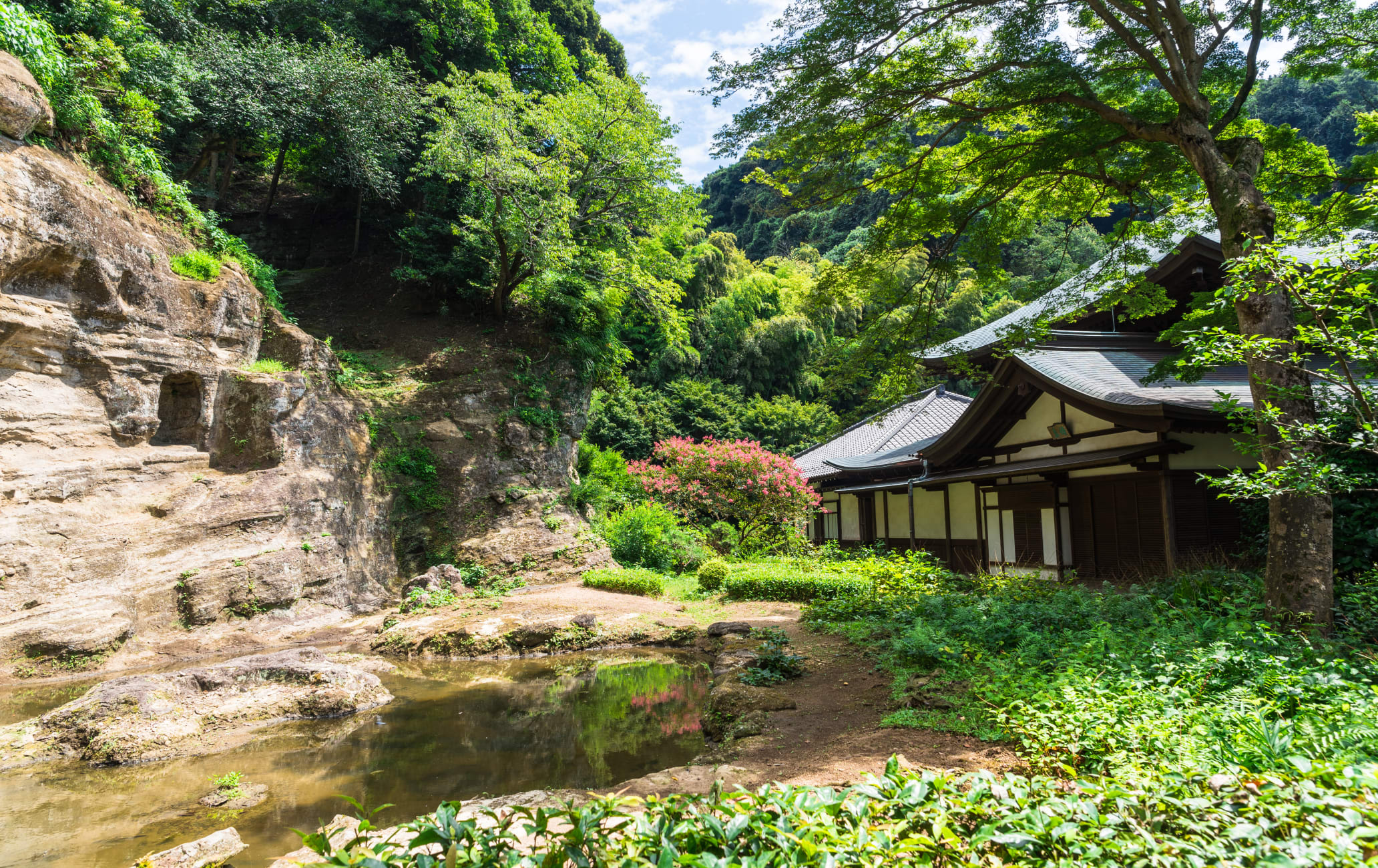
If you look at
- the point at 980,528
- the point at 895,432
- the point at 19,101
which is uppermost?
the point at 19,101

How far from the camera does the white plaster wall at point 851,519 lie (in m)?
18.3

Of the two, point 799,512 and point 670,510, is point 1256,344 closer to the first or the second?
point 799,512

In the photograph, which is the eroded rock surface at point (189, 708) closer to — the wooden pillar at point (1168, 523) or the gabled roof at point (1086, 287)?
the gabled roof at point (1086, 287)

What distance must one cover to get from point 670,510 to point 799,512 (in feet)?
12.9

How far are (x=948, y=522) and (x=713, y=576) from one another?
18.0 ft

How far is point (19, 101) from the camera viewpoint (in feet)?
30.0

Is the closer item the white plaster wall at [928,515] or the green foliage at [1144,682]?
the green foliage at [1144,682]

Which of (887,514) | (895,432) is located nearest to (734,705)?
(887,514)

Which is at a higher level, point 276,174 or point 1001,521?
point 276,174

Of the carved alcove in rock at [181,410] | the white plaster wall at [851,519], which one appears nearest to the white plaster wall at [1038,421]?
the white plaster wall at [851,519]

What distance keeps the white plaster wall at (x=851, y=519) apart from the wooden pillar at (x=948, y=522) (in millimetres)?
3710

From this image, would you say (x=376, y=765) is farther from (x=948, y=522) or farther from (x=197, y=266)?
(x=948, y=522)

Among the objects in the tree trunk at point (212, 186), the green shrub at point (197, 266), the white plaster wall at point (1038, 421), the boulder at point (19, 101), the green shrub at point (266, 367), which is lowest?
the white plaster wall at point (1038, 421)

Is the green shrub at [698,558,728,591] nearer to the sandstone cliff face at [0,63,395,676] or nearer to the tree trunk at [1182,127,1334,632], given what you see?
the sandstone cliff face at [0,63,395,676]
